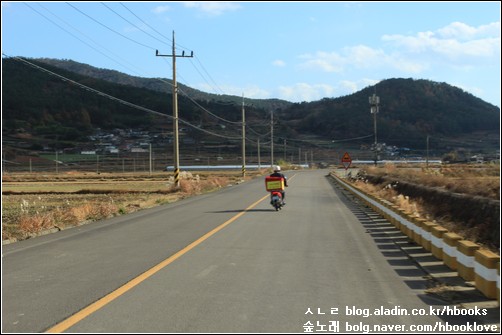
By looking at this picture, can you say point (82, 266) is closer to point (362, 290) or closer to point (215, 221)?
point (362, 290)

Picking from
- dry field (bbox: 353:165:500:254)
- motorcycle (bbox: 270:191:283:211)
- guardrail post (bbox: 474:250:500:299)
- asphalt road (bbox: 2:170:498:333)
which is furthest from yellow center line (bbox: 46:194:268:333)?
motorcycle (bbox: 270:191:283:211)

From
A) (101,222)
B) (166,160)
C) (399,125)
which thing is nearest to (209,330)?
(101,222)

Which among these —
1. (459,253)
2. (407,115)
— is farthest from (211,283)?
(407,115)

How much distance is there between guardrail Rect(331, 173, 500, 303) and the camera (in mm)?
6684

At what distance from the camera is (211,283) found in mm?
7461

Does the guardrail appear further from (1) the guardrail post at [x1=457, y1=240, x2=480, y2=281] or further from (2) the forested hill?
(2) the forested hill

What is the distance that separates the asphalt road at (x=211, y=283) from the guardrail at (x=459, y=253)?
2.12 ft

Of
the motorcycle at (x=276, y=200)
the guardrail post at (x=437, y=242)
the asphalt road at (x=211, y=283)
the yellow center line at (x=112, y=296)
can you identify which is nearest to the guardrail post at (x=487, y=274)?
the asphalt road at (x=211, y=283)

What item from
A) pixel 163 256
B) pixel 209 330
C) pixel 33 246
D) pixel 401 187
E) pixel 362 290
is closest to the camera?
pixel 209 330

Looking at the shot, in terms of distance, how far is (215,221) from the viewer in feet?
52.6

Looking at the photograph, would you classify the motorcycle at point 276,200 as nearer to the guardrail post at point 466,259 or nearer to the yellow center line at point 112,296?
the yellow center line at point 112,296

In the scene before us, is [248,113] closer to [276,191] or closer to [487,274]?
[276,191]

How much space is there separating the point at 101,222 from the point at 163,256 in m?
8.22

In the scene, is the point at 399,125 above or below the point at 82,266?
above
